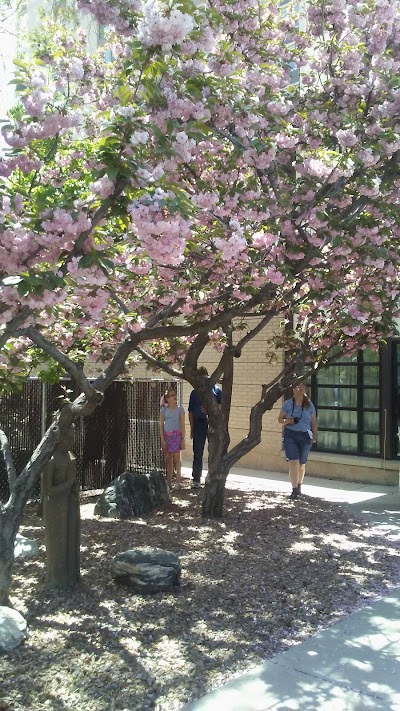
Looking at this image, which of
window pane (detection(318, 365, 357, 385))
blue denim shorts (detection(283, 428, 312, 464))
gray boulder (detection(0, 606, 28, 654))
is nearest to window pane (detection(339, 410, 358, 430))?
window pane (detection(318, 365, 357, 385))

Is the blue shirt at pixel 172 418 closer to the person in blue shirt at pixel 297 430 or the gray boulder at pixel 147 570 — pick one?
the person in blue shirt at pixel 297 430

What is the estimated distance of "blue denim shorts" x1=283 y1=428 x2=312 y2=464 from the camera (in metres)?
9.20

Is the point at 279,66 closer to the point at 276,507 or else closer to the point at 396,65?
the point at 396,65

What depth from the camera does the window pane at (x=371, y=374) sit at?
429 inches

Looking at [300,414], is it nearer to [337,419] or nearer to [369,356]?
[369,356]

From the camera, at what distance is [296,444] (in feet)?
30.5

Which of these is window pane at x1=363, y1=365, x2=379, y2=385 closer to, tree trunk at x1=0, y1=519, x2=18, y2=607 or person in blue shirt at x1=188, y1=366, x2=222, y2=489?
person in blue shirt at x1=188, y1=366, x2=222, y2=489

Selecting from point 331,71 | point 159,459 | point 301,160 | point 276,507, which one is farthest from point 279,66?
point 159,459

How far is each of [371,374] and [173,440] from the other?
341cm

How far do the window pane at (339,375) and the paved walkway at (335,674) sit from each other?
6.27 metres

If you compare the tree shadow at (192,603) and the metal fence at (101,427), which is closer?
the tree shadow at (192,603)

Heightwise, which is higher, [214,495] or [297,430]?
[297,430]

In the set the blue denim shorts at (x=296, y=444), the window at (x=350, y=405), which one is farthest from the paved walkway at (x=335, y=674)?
the window at (x=350, y=405)

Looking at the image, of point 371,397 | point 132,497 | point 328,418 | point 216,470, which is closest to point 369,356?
point 371,397
